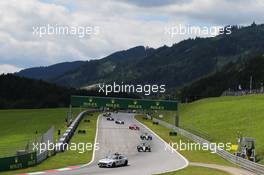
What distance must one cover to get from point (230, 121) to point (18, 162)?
5563 cm

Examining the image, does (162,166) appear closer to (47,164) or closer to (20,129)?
(47,164)

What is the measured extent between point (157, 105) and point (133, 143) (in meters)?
29.6

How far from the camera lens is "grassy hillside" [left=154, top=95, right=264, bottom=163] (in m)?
71.4

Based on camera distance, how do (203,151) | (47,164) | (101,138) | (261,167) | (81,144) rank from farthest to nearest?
(101,138), (81,144), (203,151), (47,164), (261,167)

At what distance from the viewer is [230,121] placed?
88938 millimetres

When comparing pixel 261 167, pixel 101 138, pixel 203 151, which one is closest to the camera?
pixel 261 167

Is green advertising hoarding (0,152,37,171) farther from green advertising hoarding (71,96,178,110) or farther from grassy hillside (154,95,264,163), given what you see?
green advertising hoarding (71,96,178,110)

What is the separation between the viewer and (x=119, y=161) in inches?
1737

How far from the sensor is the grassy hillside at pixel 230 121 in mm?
71438

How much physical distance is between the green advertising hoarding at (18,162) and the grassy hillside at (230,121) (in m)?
20.8

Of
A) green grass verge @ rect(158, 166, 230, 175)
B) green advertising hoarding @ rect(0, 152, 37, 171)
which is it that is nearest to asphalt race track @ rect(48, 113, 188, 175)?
green grass verge @ rect(158, 166, 230, 175)

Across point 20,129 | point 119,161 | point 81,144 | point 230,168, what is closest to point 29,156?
point 119,161

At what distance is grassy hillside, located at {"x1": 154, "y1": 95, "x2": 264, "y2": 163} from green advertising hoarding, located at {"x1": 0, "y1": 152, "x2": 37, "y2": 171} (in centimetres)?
2078

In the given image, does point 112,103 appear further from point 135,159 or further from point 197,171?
point 197,171
